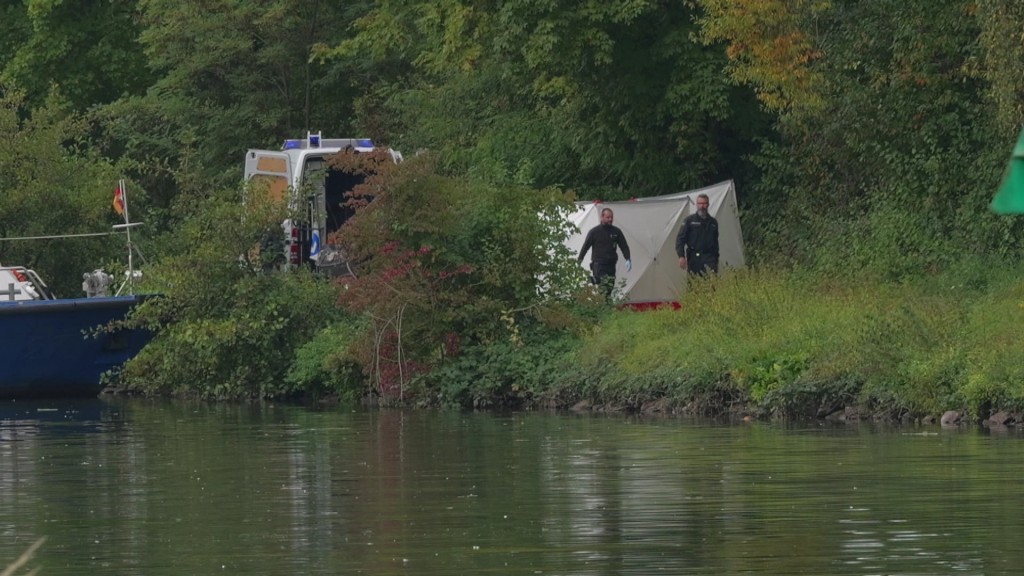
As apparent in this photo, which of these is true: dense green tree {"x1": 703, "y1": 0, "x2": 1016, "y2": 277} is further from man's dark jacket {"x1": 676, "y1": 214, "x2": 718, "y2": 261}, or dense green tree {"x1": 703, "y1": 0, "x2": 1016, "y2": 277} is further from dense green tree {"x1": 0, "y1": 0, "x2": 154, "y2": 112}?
dense green tree {"x1": 0, "y1": 0, "x2": 154, "y2": 112}

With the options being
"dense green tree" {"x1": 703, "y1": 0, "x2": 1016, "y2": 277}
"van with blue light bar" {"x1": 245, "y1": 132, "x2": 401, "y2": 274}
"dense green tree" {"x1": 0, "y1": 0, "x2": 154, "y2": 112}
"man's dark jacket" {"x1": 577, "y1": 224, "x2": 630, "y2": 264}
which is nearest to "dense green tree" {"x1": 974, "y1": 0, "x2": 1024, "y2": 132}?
"dense green tree" {"x1": 703, "y1": 0, "x2": 1016, "y2": 277}

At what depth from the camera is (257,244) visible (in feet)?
104

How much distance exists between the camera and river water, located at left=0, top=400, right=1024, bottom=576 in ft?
41.1

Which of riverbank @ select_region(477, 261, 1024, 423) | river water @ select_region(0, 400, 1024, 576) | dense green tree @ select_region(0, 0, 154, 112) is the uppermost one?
dense green tree @ select_region(0, 0, 154, 112)

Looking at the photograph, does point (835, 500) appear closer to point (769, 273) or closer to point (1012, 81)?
point (1012, 81)

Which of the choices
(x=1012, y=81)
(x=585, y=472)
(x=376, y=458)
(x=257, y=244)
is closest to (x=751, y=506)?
(x=585, y=472)

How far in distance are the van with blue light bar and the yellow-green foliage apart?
6463 mm

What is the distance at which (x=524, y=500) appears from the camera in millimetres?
15727

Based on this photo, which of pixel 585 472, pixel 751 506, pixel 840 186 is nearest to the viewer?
pixel 751 506

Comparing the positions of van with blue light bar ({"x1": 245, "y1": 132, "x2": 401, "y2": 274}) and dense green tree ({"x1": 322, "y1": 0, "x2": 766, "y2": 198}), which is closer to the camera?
van with blue light bar ({"x1": 245, "y1": 132, "x2": 401, "y2": 274})

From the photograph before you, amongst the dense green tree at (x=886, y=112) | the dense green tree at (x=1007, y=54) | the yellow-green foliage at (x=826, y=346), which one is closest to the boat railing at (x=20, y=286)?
the yellow-green foliage at (x=826, y=346)

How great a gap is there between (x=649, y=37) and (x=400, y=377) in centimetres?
933

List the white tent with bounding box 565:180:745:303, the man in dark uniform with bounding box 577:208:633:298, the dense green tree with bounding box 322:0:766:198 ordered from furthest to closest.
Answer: the dense green tree with bounding box 322:0:766:198 < the white tent with bounding box 565:180:745:303 < the man in dark uniform with bounding box 577:208:633:298

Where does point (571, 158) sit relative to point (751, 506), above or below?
above
